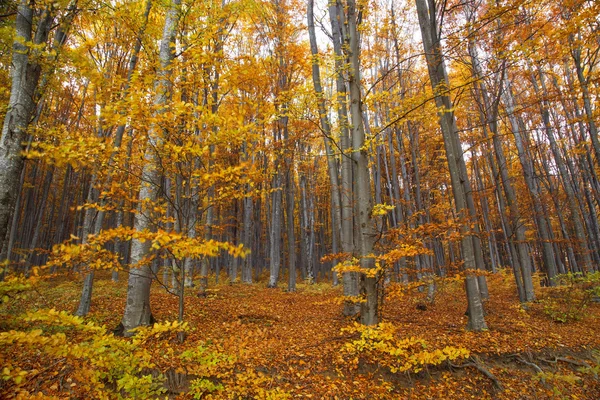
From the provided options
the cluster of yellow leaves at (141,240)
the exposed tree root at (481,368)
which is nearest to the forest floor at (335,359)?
the exposed tree root at (481,368)

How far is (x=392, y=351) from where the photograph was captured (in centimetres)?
387

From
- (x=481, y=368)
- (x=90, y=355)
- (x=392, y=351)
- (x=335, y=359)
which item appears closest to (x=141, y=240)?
(x=90, y=355)

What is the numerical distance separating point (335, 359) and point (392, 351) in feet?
3.91

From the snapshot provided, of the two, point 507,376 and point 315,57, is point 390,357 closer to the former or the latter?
point 507,376

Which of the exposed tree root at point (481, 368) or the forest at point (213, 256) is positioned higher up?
the forest at point (213, 256)

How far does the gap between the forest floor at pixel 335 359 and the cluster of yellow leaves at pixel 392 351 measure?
93 mm

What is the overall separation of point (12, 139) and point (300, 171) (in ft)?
61.1

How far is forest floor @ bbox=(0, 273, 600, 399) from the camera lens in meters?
3.79

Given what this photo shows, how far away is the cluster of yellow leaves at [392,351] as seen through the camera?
4027 mm

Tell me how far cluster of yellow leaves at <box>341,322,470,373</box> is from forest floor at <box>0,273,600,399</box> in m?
0.09

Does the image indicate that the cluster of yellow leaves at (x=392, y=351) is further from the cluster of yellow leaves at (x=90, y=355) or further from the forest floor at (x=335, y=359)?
the cluster of yellow leaves at (x=90, y=355)

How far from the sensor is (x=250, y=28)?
509 inches

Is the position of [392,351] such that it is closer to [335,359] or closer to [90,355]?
[335,359]

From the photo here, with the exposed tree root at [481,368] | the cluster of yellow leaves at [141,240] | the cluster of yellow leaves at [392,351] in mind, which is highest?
the cluster of yellow leaves at [141,240]
